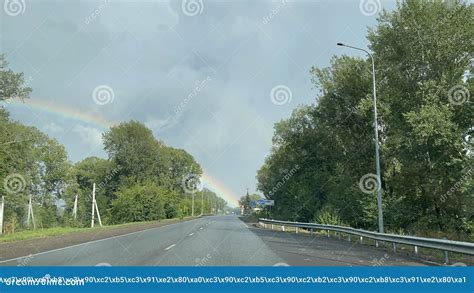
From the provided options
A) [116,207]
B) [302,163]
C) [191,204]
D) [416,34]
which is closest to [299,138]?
[302,163]

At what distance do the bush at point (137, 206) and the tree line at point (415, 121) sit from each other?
101 ft

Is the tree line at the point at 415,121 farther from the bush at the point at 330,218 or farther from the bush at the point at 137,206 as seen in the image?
the bush at the point at 137,206

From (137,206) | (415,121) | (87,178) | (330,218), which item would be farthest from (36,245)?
(87,178)

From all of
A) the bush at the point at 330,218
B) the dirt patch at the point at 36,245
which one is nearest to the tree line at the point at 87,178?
the dirt patch at the point at 36,245

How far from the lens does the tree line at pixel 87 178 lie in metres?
→ 51.4

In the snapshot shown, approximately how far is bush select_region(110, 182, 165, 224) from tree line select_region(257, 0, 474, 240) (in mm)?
30879

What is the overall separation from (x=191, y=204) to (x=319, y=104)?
7828cm

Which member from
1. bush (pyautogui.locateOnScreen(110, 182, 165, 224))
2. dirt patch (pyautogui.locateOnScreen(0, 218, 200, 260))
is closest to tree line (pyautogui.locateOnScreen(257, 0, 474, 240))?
dirt patch (pyautogui.locateOnScreen(0, 218, 200, 260))

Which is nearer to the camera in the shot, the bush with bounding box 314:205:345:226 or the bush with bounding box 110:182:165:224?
the bush with bounding box 314:205:345:226

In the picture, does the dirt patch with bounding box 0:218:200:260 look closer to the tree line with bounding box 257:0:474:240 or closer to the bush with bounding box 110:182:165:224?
the tree line with bounding box 257:0:474:240

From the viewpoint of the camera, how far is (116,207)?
6212cm

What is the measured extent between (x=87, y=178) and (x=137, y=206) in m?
46.5

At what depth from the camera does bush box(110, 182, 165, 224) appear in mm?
61250

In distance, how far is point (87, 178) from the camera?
339 ft
